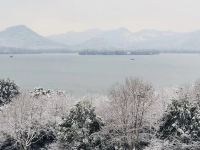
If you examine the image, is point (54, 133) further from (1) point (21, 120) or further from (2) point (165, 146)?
(2) point (165, 146)

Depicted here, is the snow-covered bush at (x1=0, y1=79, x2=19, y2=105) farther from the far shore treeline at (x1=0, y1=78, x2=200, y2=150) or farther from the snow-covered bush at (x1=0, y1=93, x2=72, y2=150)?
the far shore treeline at (x1=0, y1=78, x2=200, y2=150)

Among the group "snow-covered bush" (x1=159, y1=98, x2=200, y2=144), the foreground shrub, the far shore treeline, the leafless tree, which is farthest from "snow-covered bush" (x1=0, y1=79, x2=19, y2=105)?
"snow-covered bush" (x1=159, y1=98, x2=200, y2=144)

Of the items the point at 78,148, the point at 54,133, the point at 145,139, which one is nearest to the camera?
the point at 78,148

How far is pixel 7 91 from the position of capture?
208 ft

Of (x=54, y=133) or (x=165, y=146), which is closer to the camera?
(x=165, y=146)

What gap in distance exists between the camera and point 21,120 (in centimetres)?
4278

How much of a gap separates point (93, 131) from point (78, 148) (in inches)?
92.7

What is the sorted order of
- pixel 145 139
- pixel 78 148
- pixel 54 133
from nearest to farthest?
pixel 78 148 → pixel 145 139 → pixel 54 133

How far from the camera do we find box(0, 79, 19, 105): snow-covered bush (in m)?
62.3

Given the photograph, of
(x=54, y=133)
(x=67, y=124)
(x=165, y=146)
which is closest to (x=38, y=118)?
(x=54, y=133)

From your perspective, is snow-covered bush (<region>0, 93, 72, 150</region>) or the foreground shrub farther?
snow-covered bush (<region>0, 93, 72, 150</region>)

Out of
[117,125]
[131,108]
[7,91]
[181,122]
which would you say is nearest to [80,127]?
[117,125]

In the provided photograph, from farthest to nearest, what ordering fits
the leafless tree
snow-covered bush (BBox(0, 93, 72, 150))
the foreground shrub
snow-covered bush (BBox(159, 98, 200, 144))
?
snow-covered bush (BBox(0, 93, 72, 150)) → snow-covered bush (BBox(159, 98, 200, 144)) → the foreground shrub → the leafless tree

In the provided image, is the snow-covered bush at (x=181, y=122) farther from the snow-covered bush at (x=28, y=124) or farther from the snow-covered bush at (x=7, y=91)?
the snow-covered bush at (x=7, y=91)
